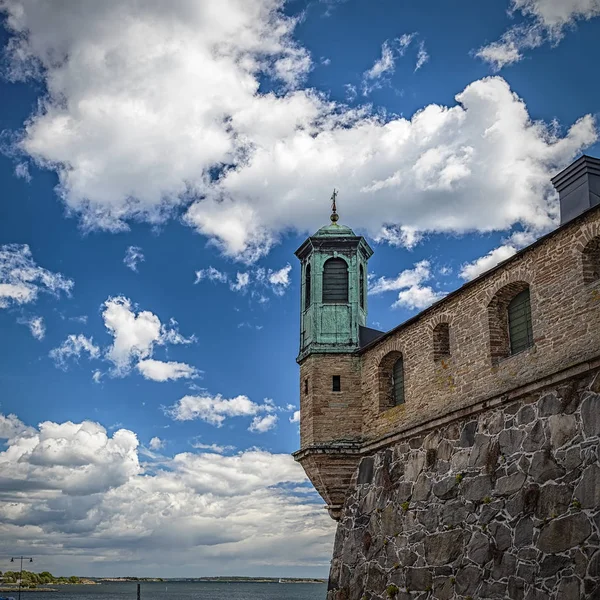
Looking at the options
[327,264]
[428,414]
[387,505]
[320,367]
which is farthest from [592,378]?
[327,264]

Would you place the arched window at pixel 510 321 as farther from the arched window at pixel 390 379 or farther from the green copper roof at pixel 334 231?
the green copper roof at pixel 334 231

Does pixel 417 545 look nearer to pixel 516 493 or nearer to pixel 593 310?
pixel 516 493

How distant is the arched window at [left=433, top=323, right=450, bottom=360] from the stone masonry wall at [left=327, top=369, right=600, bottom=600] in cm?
191

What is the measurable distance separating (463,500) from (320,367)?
6.93 m

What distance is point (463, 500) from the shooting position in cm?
1636

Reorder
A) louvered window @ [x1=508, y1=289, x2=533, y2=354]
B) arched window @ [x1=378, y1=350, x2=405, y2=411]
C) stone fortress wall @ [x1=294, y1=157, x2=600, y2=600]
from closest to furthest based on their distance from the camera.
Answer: stone fortress wall @ [x1=294, y1=157, x2=600, y2=600] → louvered window @ [x1=508, y1=289, x2=533, y2=354] → arched window @ [x1=378, y1=350, x2=405, y2=411]

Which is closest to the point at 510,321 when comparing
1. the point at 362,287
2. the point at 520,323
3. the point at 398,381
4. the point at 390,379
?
the point at 520,323

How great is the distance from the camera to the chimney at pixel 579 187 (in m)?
17.5

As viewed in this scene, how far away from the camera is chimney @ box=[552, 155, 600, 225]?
17484 mm

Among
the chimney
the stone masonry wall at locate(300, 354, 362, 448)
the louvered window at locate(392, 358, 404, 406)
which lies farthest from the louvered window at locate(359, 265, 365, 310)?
the chimney

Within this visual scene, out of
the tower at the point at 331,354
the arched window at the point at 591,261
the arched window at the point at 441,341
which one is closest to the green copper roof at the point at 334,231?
the tower at the point at 331,354

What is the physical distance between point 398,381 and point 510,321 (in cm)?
469

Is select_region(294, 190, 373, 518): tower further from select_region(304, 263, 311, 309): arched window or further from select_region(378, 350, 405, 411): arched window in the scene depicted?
select_region(378, 350, 405, 411): arched window

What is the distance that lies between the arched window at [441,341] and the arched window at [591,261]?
188 inches
